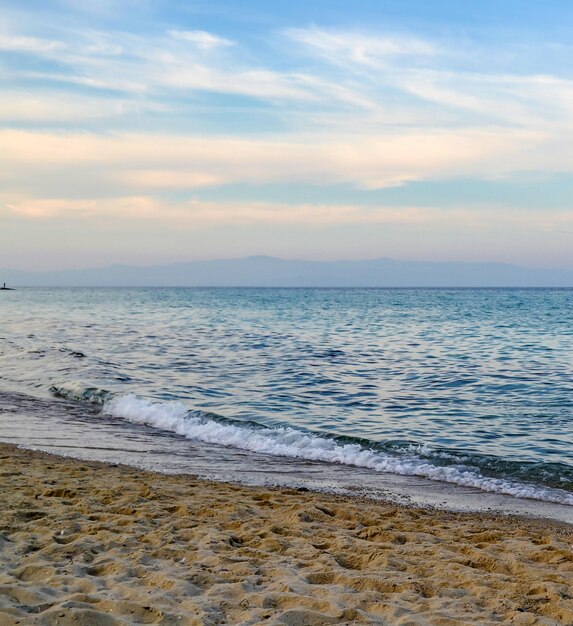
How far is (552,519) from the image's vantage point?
8047mm

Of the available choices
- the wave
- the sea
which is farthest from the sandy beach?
the wave

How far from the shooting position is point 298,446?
11.7 m

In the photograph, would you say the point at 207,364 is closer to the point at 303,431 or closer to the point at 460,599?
the point at 303,431

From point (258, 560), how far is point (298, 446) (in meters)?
5.98

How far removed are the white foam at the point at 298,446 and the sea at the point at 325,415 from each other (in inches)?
1.3

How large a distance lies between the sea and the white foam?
33mm

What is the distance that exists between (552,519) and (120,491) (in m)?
5.21

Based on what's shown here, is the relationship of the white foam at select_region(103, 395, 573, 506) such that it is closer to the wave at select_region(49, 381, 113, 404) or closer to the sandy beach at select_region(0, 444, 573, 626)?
the wave at select_region(49, 381, 113, 404)

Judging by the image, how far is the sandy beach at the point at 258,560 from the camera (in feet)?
15.2

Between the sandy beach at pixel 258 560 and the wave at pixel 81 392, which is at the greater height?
the sandy beach at pixel 258 560

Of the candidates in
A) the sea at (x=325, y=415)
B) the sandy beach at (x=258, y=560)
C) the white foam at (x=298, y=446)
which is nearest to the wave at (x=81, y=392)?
the sea at (x=325, y=415)

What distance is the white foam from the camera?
9.53 metres

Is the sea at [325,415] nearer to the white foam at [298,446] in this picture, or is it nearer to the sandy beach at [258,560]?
the white foam at [298,446]

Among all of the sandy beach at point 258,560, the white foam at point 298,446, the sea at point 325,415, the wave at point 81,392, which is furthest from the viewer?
the wave at point 81,392
